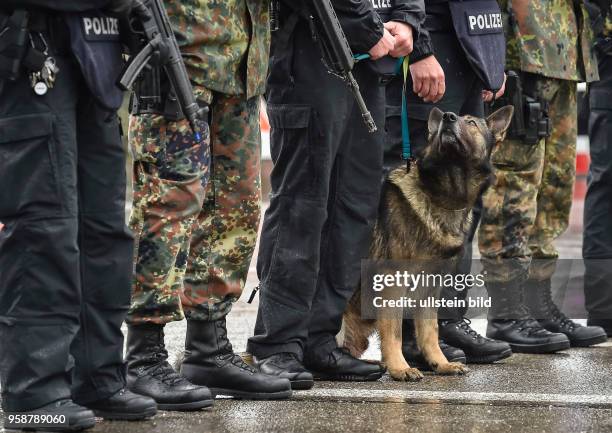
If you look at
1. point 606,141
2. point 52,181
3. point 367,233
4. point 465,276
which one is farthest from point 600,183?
point 52,181

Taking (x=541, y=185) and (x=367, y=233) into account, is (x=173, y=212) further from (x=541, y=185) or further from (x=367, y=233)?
(x=541, y=185)

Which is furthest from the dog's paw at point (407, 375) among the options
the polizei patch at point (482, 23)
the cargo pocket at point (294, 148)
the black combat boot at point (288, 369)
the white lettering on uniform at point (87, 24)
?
the white lettering on uniform at point (87, 24)

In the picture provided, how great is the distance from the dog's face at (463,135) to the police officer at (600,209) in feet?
3.82

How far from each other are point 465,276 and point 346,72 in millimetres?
1475

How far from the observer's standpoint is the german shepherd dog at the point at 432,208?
518 cm

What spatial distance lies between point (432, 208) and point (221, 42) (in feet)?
4.95

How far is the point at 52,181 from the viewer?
3.56 metres

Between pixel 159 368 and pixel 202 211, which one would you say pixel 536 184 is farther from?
pixel 159 368

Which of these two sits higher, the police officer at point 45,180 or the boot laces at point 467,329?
the police officer at point 45,180

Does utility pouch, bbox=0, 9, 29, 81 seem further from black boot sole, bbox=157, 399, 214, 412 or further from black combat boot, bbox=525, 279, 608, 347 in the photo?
black combat boot, bbox=525, 279, 608, 347

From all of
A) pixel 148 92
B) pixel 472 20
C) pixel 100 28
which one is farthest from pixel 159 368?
pixel 472 20

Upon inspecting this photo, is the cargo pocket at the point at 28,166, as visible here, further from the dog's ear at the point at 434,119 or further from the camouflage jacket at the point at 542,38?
the camouflage jacket at the point at 542,38

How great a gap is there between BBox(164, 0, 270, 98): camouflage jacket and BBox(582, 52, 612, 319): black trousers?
272 cm

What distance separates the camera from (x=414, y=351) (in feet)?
17.5
